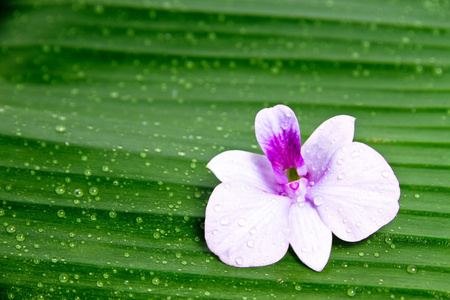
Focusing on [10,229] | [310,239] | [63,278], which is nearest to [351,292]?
[310,239]

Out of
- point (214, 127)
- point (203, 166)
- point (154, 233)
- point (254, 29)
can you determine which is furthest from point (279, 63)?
point (154, 233)

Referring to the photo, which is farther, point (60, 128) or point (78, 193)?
point (60, 128)

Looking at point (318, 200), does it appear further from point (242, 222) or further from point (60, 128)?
point (60, 128)

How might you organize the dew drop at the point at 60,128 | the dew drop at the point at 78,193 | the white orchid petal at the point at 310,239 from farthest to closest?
the dew drop at the point at 60,128 < the dew drop at the point at 78,193 < the white orchid petal at the point at 310,239

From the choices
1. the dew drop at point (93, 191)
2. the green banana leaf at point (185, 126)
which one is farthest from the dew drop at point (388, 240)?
the dew drop at point (93, 191)

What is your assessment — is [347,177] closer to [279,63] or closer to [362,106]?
[362,106]

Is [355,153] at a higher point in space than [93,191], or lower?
higher

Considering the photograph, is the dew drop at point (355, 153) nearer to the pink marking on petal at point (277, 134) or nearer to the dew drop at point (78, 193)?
the pink marking on petal at point (277, 134)

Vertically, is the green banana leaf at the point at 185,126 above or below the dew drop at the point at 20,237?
above
